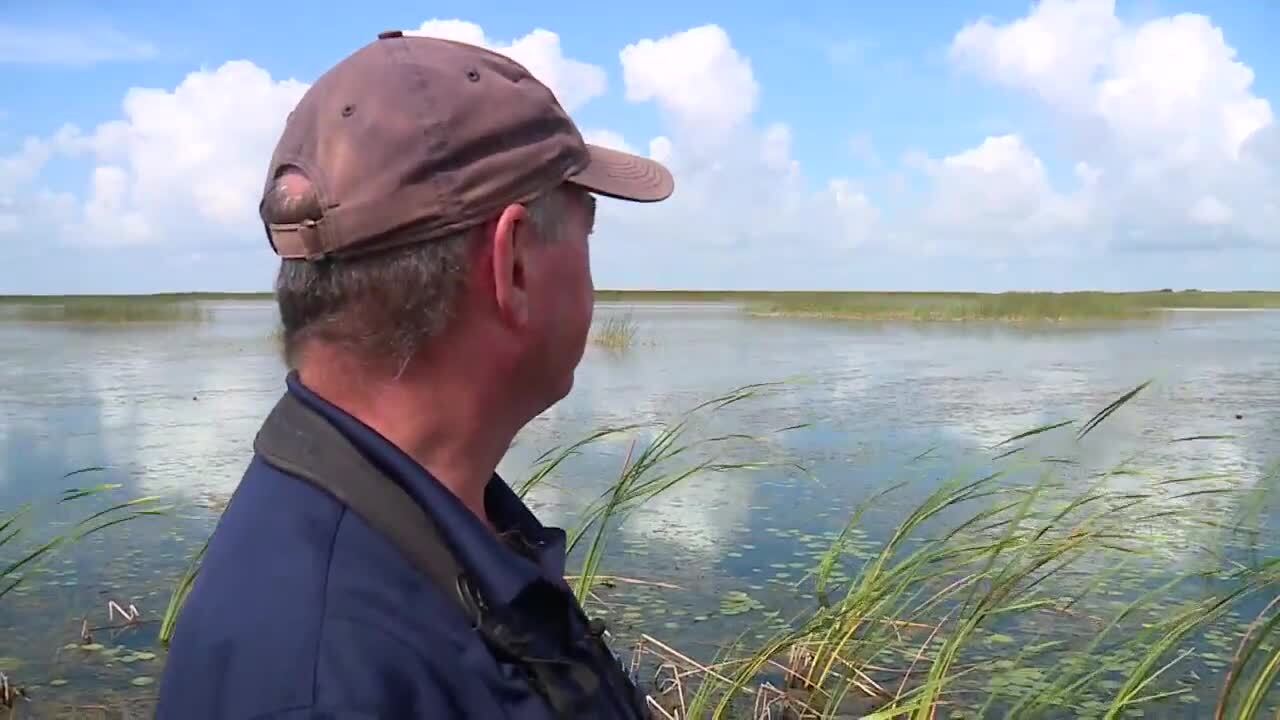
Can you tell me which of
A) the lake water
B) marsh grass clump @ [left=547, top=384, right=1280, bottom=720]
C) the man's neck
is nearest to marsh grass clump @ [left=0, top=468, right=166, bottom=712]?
the lake water

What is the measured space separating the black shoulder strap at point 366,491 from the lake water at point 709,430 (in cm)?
326

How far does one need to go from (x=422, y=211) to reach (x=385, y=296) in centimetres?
9

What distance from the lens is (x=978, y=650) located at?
4.02 meters

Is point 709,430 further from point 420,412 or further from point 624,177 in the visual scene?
point 420,412

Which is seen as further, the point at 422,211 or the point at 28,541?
the point at 28,541

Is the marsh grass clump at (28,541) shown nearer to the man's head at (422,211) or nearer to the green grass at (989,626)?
the green grass at (989,626)

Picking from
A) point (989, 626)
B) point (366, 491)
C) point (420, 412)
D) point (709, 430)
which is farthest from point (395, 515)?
point (709, 430)

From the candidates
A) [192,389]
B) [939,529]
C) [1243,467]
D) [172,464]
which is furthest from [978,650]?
[192,389]

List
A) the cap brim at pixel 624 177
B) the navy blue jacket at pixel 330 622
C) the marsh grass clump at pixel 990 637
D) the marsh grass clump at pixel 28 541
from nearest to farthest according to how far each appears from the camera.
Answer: the navy blue jacket at pixel 330 622 → the cap brim at pixel 624 177 → the marsh grass clump at pixel 990 637 → the marsh grass clump at pixel 28 541

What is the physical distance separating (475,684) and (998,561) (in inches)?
172

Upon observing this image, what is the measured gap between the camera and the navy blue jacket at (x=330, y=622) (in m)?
0.85

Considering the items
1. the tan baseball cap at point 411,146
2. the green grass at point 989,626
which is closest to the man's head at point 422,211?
the tan baseball cap at point 411,146

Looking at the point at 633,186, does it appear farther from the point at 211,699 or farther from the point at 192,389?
the point at 192,389

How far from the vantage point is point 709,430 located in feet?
28.8
